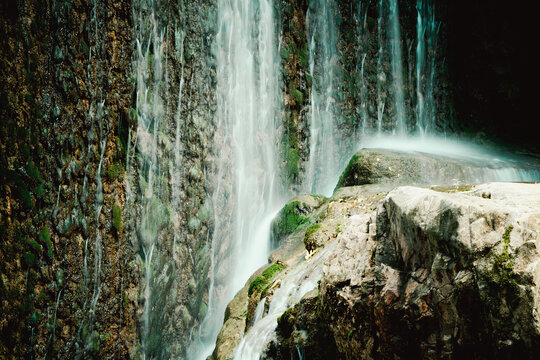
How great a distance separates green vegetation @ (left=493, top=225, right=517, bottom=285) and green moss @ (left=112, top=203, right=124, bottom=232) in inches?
274

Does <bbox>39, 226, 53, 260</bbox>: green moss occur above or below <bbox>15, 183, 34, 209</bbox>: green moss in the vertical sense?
below

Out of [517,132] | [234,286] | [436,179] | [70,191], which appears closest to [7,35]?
[70,191]

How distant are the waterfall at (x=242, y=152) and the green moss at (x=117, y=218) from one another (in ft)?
8.78

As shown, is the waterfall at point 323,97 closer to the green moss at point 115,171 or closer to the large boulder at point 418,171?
the large boulder at point 418,171

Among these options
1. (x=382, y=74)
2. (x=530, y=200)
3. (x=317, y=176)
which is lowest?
(x=317, y=176)

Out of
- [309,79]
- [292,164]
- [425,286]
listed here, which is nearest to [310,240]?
[425,286]

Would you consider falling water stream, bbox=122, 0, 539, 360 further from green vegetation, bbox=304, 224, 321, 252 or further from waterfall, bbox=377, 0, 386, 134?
green vegetation, bbox=304, 224, 321, 252

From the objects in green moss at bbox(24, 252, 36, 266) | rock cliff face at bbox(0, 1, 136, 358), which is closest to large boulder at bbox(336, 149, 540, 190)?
rock cliff face at bbox(0, 1, 136, 358)

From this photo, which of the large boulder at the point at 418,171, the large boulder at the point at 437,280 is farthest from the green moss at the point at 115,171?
the large boulder at the point at 437,280

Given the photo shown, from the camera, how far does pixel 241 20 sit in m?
11.2

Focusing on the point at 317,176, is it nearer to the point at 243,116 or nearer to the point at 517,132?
the point at 243,116

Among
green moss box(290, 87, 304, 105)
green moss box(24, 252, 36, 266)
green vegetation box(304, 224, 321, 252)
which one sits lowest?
green moss box(24, 252, 36, 266)

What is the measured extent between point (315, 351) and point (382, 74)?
13.2 m

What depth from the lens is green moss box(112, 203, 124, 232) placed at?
7.73 metres
